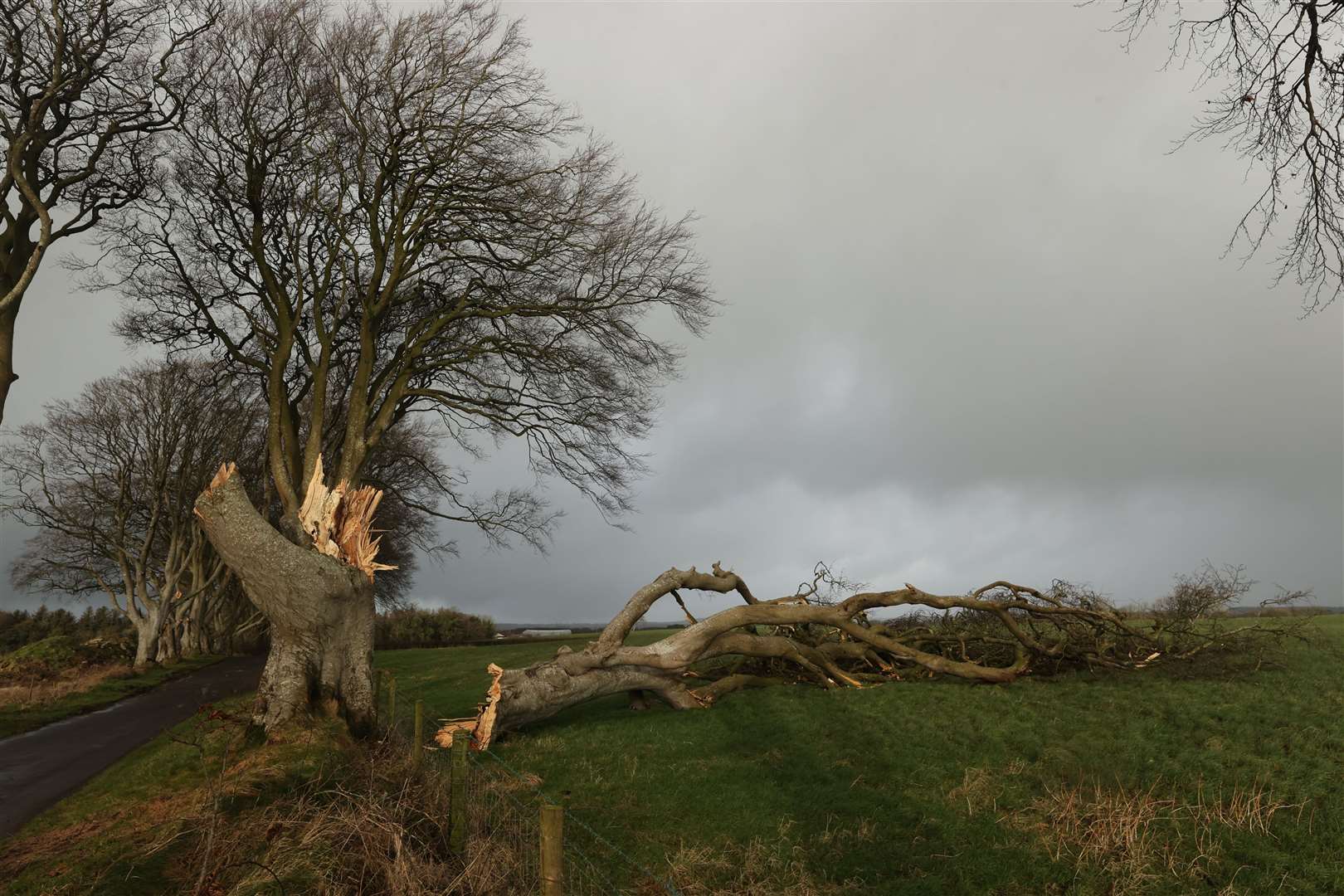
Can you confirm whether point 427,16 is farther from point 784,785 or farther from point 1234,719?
point 1234,719

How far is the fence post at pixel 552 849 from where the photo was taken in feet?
15.5

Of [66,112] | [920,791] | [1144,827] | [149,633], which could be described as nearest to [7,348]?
[66,112]

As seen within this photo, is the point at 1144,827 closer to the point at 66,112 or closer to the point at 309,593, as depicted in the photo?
the point at 309,593

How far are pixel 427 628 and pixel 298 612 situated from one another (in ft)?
93.9

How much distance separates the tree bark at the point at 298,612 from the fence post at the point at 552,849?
7064mm

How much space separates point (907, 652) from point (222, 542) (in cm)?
1106

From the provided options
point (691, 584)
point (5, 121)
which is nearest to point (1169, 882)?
point (691, 584)

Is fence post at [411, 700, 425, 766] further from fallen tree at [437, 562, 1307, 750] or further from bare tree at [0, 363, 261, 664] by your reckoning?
bare tree at [0, 363, 261, 664]

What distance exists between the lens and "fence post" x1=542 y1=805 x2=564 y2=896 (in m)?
4.72

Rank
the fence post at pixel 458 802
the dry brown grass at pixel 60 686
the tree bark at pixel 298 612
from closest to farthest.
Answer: the fence post at pixel 458 802
the tree bark at pixel 298 612
the dry brown grass at pixel 60 686

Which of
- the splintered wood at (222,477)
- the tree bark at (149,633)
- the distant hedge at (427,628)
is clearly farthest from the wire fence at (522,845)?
the distant hedge at (427,628)

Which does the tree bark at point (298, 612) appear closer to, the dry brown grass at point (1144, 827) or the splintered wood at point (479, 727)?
the splintered wood at point (479, 727)

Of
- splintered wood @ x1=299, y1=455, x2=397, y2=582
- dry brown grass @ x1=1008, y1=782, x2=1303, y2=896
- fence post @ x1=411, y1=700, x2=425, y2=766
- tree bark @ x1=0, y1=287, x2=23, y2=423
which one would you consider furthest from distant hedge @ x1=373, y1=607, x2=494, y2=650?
dry brown grass @ x1=1008, y1=782, x2=1303, y2=896

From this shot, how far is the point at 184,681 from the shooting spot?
22188 millimetres
